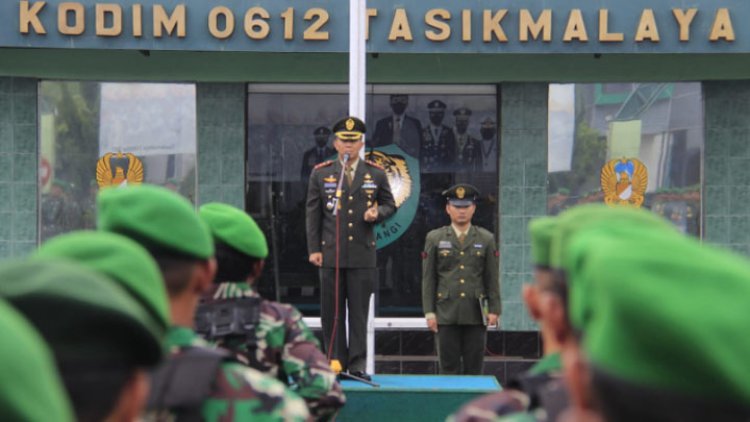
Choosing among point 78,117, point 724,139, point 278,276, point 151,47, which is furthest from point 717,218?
point 78,117

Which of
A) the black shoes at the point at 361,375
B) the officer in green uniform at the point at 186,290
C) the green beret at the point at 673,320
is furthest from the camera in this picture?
Answer: the black shoes at the point at 361,375

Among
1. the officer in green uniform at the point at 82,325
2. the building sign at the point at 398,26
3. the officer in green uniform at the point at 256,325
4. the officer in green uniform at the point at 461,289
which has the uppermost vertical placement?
the building sign at the point at 398,26

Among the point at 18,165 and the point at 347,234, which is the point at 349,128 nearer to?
the point at 347,234

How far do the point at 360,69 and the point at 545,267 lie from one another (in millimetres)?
6162

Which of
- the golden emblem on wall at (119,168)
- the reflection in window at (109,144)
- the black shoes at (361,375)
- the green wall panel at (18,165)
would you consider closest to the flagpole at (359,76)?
the black shoes at (361,375)

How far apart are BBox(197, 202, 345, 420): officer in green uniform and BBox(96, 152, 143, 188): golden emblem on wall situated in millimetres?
8593

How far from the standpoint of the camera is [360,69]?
333 inches

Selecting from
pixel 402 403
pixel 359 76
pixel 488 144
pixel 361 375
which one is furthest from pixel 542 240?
pixel 488 144

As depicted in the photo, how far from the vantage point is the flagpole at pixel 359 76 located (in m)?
8.23

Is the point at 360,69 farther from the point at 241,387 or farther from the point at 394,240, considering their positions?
the point at 241,387

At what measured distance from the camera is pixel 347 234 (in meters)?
7.98

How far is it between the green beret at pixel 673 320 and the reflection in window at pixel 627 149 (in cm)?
1073

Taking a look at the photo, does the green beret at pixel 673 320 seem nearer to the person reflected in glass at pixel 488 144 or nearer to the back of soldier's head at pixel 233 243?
the back of soldier's head at pixel 233 243

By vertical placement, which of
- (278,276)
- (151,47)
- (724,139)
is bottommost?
(278,276)
